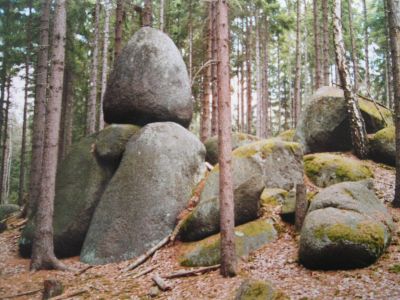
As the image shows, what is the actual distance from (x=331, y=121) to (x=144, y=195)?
27.2ft

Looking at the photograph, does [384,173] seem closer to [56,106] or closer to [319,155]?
[319,155]

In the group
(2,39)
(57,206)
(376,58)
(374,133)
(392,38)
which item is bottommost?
(57,206)

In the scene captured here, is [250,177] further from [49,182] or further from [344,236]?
[49,182]

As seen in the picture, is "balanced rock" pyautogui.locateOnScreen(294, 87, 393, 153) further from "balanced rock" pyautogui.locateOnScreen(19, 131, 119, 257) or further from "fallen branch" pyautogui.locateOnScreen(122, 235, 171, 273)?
"balanced rock" pyautogui.locateOnScreen(19, 131, 119, 257)

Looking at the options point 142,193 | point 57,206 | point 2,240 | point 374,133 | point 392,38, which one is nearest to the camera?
point 392,38

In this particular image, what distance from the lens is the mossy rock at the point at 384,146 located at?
13062 mm

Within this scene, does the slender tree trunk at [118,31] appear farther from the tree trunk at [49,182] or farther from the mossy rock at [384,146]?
the mossy rock at [384,146]

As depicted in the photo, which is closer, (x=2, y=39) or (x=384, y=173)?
(x=384, y=173)

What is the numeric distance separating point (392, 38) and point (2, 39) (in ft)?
69.1

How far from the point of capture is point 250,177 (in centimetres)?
1083

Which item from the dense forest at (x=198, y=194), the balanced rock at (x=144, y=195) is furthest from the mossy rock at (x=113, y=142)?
the balanced rock at (x=144, y=195)

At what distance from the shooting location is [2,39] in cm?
2145

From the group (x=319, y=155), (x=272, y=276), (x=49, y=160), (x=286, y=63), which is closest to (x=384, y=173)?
(x=319, y=155)

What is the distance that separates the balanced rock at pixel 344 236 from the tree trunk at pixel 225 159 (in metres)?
1.59
